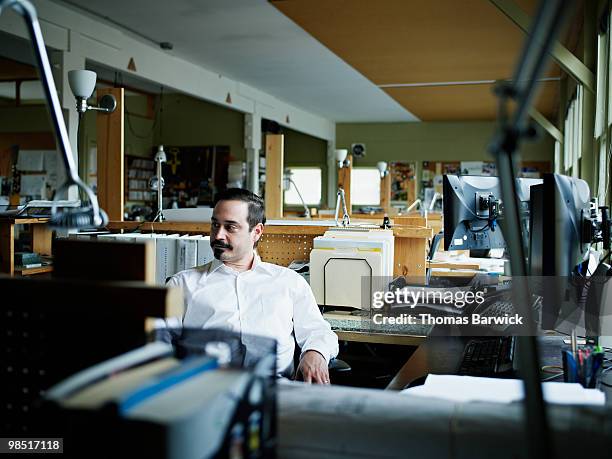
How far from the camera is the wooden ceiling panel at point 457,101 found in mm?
9352

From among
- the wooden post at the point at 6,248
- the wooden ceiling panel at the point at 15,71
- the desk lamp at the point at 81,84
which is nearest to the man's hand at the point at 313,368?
the desk lamp at the point at 81,84

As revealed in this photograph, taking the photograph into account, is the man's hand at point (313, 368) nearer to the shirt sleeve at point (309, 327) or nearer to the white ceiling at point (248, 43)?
the shirt sleeve at point (309, 327)

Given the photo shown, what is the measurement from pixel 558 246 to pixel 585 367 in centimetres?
40

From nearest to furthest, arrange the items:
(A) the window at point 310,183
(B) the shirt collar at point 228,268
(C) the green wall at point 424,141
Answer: (B) the shirt collar at point 228,268
(C) the green wall at point 424,141
(A) the window at point 310,183

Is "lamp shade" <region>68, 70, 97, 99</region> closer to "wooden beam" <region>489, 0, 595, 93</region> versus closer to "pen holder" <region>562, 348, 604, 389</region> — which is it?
"pen holder" <region>562, 348, 604, 389</region>

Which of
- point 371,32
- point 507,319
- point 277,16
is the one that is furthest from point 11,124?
point 507,319

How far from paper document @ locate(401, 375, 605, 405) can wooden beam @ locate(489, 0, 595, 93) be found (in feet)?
10.7

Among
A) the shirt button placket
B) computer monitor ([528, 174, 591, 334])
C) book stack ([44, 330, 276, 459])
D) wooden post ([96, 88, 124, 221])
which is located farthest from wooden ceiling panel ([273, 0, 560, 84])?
book stack ([44, 330, 276, 459])

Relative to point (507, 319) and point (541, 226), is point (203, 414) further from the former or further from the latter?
point (507, 319)

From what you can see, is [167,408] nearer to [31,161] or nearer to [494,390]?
[494,390]

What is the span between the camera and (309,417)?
863 millimetres

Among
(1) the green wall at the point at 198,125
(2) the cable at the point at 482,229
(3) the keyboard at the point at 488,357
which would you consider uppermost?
(1) the green wall at the point at 198,125

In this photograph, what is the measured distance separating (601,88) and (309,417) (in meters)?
4.83

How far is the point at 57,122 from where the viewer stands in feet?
3.16
